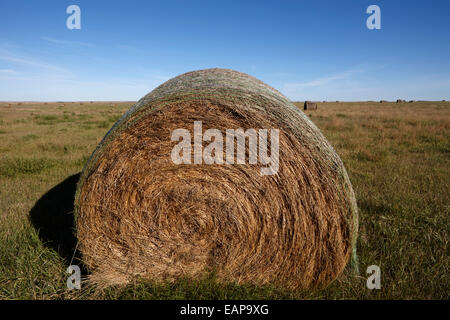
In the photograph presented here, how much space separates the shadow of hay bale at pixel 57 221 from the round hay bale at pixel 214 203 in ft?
1.53

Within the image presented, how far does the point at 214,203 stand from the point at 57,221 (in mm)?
2725

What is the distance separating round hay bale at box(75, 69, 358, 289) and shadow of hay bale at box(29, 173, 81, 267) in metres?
0.46

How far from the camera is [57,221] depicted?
3.92 metres

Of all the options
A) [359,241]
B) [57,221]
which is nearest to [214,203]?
[359,241]

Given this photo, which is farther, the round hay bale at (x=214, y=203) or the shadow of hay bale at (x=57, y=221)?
the shadow of hay bale at (x=57, y=221)

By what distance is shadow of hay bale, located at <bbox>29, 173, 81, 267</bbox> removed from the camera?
3.29m

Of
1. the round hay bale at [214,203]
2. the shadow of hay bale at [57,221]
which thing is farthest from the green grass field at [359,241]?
the round hay bale at [214,203]

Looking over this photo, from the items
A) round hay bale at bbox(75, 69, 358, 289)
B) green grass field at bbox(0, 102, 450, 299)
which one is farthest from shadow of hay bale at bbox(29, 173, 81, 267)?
round hay bale at bbox(75, 69, 358, 289)

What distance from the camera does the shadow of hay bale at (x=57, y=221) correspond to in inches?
130

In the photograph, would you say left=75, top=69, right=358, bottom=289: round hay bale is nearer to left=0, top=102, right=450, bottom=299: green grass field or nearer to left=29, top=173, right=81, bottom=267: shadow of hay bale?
left=0, top=102, right=450, bottom=299: green grass field

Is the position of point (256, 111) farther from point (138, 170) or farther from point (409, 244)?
point (409, 244)

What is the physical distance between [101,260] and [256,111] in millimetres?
2205

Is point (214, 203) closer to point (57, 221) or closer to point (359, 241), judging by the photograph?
point (359, 241)

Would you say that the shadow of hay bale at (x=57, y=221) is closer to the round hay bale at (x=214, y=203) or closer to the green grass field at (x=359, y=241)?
the green grass field at (x=359, y=241)
